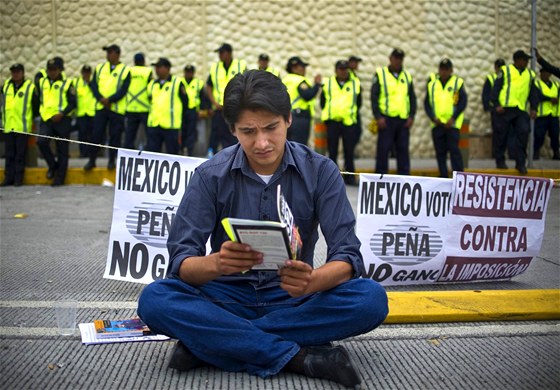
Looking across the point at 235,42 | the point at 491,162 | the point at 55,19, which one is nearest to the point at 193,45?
the point at 235,42

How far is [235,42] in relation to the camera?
17016 mm

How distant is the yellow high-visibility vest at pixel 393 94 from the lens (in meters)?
12.1

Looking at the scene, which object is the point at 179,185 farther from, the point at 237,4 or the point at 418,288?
the point at 237,4

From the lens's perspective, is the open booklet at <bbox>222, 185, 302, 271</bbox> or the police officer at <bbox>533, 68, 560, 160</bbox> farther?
the police officer at <bbox>533, 68, 560, 160</bbox>

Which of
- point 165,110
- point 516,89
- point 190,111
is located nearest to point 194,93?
point 190,111

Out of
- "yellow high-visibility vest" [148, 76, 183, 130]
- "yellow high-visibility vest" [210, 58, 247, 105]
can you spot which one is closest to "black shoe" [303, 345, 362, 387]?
"yellow high-visibility vest" [210, 58, 247, 105]

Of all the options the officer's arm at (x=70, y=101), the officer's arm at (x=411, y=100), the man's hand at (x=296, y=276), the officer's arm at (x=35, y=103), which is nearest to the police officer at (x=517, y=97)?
the officer's arm at (x=411, y=100)

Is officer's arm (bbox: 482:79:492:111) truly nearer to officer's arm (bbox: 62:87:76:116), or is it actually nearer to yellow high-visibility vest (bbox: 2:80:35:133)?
officer's arm (bbox: 62:87:76:116)

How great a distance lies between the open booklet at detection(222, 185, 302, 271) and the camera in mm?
2963

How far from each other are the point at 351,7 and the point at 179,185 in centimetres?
1260

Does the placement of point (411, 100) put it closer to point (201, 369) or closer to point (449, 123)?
point (449, 123)

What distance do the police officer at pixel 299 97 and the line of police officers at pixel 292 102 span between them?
0.6 inches

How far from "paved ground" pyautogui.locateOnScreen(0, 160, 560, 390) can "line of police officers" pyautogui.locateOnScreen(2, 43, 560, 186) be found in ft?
20.9

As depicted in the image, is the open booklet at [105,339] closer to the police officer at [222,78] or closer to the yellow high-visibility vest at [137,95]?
the police officer at [222,78]
